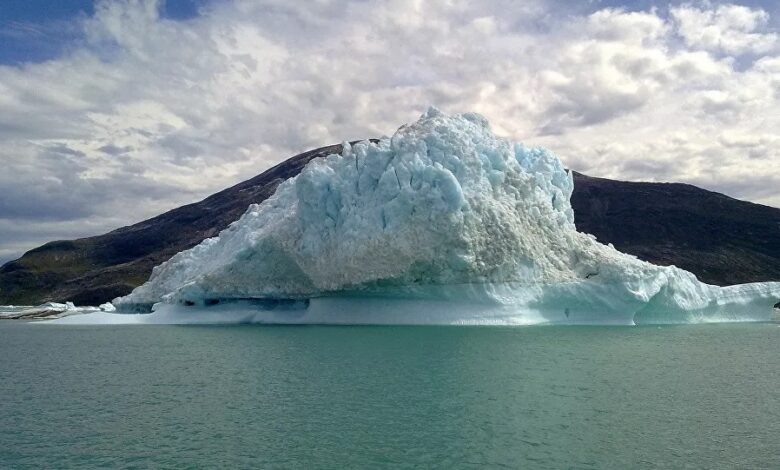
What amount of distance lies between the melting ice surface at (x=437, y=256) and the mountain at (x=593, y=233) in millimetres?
60721

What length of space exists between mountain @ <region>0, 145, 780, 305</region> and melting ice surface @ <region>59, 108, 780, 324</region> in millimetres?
60721

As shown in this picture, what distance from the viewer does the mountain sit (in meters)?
93.9

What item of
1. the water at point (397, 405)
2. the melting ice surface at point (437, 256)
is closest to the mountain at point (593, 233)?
the melting ice surface at point (437, 256)

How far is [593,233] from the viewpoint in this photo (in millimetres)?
102750

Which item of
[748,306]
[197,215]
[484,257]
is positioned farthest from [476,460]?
[197,215]

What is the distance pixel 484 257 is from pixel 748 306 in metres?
16.4

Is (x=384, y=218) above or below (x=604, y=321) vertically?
above

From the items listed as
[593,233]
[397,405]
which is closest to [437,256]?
[397,405]

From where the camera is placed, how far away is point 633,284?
29312mm

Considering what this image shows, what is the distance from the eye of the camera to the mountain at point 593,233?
308ft

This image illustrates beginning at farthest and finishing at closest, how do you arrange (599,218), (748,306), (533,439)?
(599,218) → (748,306) → (533,439)

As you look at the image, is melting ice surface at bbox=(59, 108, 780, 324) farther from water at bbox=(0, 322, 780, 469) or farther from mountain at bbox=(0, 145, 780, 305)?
mountain at bbox=(0, 145, 780, 305)

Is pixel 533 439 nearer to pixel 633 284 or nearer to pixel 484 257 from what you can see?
pixel 484 257

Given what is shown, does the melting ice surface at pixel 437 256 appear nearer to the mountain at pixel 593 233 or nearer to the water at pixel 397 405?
the water at pixel 397 405
